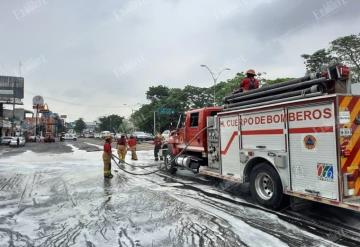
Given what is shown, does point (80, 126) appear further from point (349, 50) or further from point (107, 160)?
point (107, 160)

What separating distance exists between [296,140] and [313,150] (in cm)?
47

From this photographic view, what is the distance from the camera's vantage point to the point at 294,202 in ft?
25.8

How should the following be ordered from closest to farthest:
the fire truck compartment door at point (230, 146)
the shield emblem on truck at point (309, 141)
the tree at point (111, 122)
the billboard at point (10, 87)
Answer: the shield emblem on truck at point (309, 141) → the fire truck compartment door at point (230, 146) → the billboard at point (10, 87) → the tree at point (111, 122)

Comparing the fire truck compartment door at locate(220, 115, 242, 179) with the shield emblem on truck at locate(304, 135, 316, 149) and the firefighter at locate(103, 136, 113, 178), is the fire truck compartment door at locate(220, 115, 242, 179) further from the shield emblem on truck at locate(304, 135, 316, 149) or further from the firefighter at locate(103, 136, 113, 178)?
the firefighter at locate(103, 136, 113, 178)

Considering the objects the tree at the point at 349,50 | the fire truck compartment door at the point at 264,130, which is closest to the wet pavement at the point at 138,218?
the fire truck compartment door at the point at 264,130

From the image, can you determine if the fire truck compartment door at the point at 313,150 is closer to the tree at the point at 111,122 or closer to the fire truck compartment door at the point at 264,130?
the fire truck compartment door at the point at 264,130

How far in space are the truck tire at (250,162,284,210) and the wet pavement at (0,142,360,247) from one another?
325mm

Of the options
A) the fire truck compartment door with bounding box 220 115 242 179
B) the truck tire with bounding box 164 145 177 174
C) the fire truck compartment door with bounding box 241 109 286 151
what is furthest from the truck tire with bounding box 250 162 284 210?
the truck tire with bounding box 164 145 177 174

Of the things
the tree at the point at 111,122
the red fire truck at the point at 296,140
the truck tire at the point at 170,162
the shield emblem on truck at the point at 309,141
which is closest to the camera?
the red fire truck at the point at 296,140

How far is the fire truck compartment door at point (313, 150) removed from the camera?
663cm

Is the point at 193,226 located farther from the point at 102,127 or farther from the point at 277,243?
the point at 102,127

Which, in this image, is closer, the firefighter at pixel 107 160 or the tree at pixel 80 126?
the firefighter at pixel 107 160

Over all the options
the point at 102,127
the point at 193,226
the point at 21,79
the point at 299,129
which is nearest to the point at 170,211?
the point at 193,226

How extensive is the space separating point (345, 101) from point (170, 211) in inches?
163
